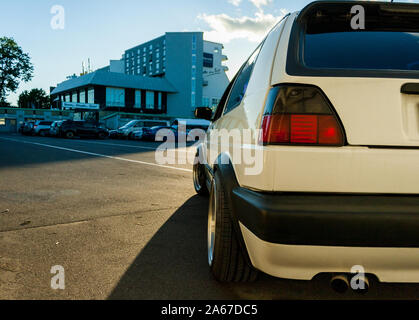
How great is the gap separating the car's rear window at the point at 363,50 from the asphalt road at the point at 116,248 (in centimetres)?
137

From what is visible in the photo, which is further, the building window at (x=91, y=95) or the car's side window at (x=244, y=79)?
the building window at (x=91, y=95)

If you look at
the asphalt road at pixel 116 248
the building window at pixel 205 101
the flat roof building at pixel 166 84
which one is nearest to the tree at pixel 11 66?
the flat roof building at pixel 166 84

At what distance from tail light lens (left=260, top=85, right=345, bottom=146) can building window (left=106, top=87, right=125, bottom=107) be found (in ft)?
179

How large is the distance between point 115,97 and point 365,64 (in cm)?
5546

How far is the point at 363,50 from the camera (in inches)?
75.0

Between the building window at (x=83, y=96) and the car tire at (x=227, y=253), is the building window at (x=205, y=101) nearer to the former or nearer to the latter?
the building window at (x=83, y=96)

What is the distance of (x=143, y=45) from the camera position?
76.1 m

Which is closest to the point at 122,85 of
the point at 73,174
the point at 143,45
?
the point at 143,45

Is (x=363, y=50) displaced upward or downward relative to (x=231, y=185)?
upward

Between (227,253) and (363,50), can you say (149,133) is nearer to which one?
(227,253)

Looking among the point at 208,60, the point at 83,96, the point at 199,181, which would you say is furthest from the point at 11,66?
the point at 199,181

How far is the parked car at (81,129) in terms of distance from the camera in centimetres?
2683

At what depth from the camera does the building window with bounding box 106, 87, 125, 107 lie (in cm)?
5362

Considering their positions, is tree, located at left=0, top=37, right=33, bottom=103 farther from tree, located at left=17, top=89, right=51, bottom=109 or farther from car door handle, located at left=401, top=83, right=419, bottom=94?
car door handle, located at left=401, top=83, right=419, bottom=94
